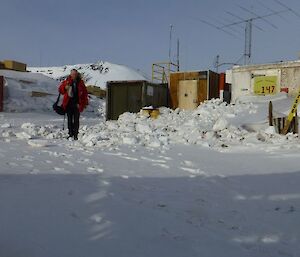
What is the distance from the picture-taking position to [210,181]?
13.8 ft

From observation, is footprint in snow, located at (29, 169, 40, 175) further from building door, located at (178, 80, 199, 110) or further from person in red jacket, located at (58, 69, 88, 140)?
building door, located at (178, 80, 199, 110)

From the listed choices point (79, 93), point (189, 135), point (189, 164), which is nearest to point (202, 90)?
point (189, 135)

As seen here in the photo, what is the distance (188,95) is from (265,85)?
4100 millimetres

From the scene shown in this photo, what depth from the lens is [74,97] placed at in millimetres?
8102

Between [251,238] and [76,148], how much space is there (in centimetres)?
403

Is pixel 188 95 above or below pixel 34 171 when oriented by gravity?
above

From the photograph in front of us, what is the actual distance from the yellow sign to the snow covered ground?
10975mm

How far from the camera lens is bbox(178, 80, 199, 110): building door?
19.4 metres

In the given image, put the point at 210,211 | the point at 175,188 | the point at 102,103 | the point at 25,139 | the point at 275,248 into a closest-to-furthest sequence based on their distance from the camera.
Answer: the point at 275,248
the point at 210,211
the point at 175,188
the point at 25,139
the point at 102,103

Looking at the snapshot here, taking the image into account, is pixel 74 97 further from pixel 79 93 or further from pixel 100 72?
pixel 100 72

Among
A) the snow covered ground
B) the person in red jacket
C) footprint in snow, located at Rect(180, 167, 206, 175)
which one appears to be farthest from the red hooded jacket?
footprint in snow, located at Rect(180, 167, 206, 175)

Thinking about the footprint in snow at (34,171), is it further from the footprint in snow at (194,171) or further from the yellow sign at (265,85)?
the yellow sign at (265,85)

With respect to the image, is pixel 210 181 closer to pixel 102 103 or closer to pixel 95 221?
pixel 95 221

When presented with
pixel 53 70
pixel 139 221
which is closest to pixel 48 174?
pixel 139 221
